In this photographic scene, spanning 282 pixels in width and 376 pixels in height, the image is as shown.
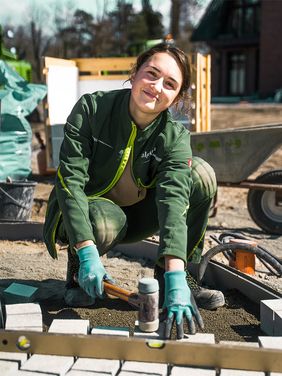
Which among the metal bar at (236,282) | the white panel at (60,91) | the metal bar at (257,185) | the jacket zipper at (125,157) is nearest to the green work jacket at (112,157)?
the jacket zipper at (125,157)

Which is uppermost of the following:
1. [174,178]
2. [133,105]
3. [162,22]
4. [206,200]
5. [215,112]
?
[162,22]

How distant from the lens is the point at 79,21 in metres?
25.9

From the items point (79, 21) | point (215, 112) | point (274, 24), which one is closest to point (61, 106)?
point (215, 112)

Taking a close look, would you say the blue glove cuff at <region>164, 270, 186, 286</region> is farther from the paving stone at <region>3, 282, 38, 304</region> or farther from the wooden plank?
the wooden plank

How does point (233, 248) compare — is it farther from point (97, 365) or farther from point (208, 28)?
point (208, 28)

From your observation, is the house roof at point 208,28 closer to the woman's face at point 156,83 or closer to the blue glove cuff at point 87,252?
the woman's face at point 156,83

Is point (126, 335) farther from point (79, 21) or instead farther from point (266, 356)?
point (79, 21)

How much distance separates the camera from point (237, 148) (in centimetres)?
465

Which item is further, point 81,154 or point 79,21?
point 79,21

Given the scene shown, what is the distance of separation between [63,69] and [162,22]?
58.8 ft

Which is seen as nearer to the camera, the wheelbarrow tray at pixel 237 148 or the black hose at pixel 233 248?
the black hose at pixel 233 248

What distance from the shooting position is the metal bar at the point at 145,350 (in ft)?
6.46

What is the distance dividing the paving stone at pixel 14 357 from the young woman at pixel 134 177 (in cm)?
38

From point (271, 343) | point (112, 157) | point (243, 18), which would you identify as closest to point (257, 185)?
point (112, 157)
